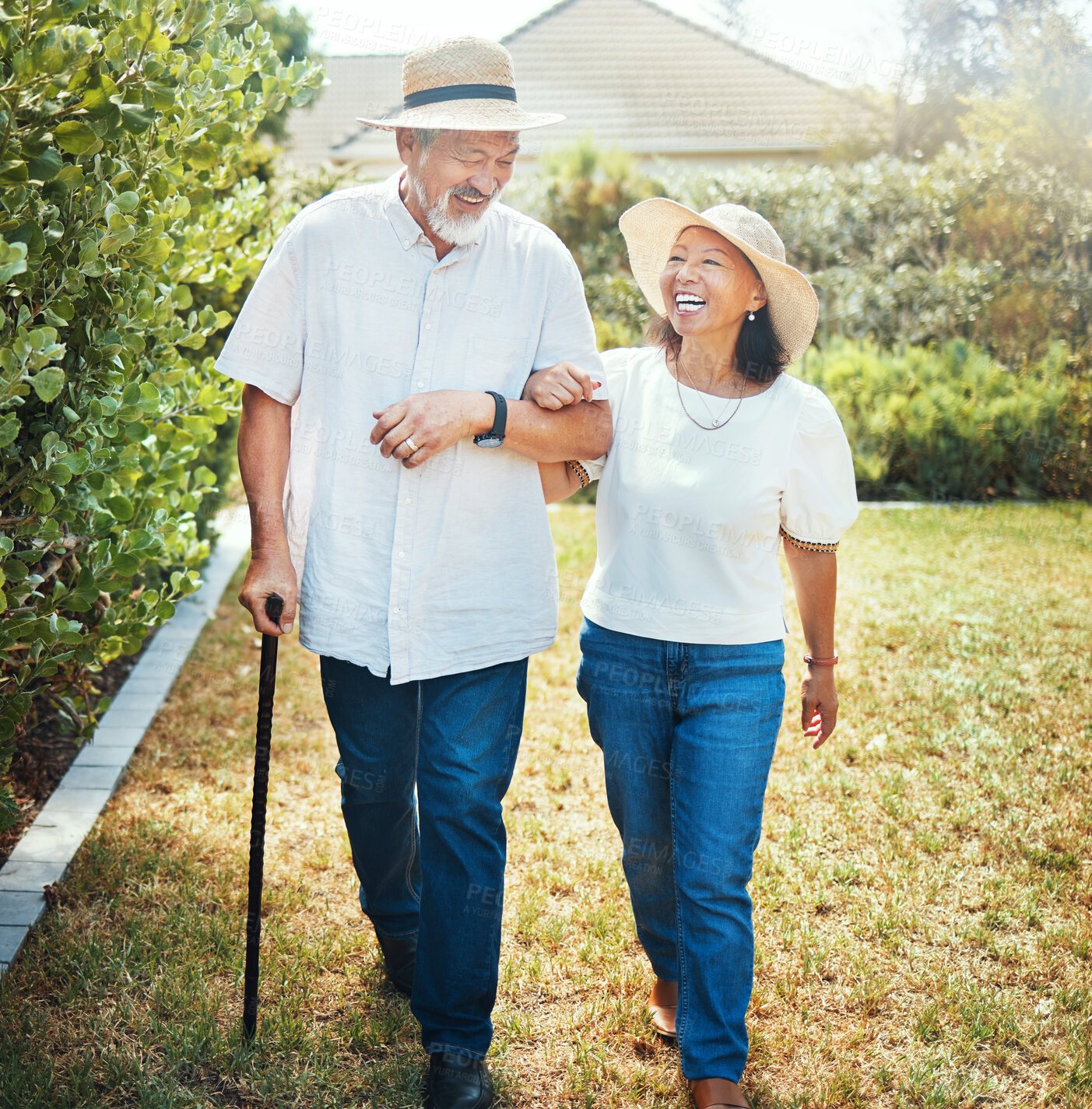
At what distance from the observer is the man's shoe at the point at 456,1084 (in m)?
2.58

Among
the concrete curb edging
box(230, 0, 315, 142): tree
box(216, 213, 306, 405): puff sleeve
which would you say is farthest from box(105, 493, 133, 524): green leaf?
box(230, 0, 315, 142): tree

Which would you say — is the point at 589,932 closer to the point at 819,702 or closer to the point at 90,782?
the point at 819,702

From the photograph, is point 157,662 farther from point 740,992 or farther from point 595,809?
point 740,992

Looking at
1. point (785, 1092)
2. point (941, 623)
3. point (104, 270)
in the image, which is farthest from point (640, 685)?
point (941, 623)

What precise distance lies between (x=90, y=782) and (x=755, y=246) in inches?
129

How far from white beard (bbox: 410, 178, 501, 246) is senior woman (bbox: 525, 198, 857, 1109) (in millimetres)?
384

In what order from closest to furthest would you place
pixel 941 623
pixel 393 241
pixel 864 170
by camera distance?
pixel 393 241, pixel 941 623, pixel 864 170

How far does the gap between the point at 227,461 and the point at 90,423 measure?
5300 millimetres

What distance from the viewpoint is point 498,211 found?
9.20ft

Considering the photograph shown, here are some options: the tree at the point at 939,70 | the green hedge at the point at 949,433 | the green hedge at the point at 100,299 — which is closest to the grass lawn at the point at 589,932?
the green hedge at the point at 100,299

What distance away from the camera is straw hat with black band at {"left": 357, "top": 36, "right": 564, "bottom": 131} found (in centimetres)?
252

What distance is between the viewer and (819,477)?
8.96ft

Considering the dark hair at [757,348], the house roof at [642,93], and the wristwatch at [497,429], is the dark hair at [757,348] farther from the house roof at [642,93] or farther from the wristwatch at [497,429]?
the house roof at [642,93]

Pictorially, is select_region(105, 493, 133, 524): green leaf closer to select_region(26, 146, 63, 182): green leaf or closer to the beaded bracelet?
select_region(26, 146, 63, 182): green leaf
